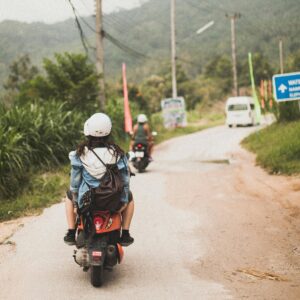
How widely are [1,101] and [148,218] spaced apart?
7174 mm

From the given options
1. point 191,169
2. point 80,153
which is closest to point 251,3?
point 191,169

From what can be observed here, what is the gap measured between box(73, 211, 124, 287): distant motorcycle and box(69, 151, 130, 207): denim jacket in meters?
0.23

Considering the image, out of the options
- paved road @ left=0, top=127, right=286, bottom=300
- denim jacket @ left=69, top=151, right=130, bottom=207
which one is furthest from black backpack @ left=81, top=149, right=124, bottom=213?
paved road @ left=0, top=127, right=286, bottom=300

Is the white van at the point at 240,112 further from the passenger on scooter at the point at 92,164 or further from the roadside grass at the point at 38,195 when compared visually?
the passenger on scooter at the point at 92,164

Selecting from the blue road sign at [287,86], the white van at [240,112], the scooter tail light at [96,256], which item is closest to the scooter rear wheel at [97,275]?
the scooter tail light at [96,256]

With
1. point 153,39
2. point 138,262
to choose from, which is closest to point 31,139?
point 138,262

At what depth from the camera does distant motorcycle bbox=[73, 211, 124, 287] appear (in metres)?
5.03

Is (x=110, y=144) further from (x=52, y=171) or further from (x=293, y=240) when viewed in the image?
(x=52, y=171)

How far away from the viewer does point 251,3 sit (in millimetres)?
64312

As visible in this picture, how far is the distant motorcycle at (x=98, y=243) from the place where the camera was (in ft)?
16.5

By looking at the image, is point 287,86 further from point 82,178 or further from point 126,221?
point 82,178

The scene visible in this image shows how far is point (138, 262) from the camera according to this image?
19.5ft

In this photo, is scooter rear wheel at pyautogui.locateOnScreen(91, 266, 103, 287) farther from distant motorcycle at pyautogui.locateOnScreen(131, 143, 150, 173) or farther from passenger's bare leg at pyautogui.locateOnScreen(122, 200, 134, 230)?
distant motorcycle at pyautogui.locateOnScreen(131, 143, 150, 173)

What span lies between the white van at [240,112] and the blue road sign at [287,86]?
70.3ft
